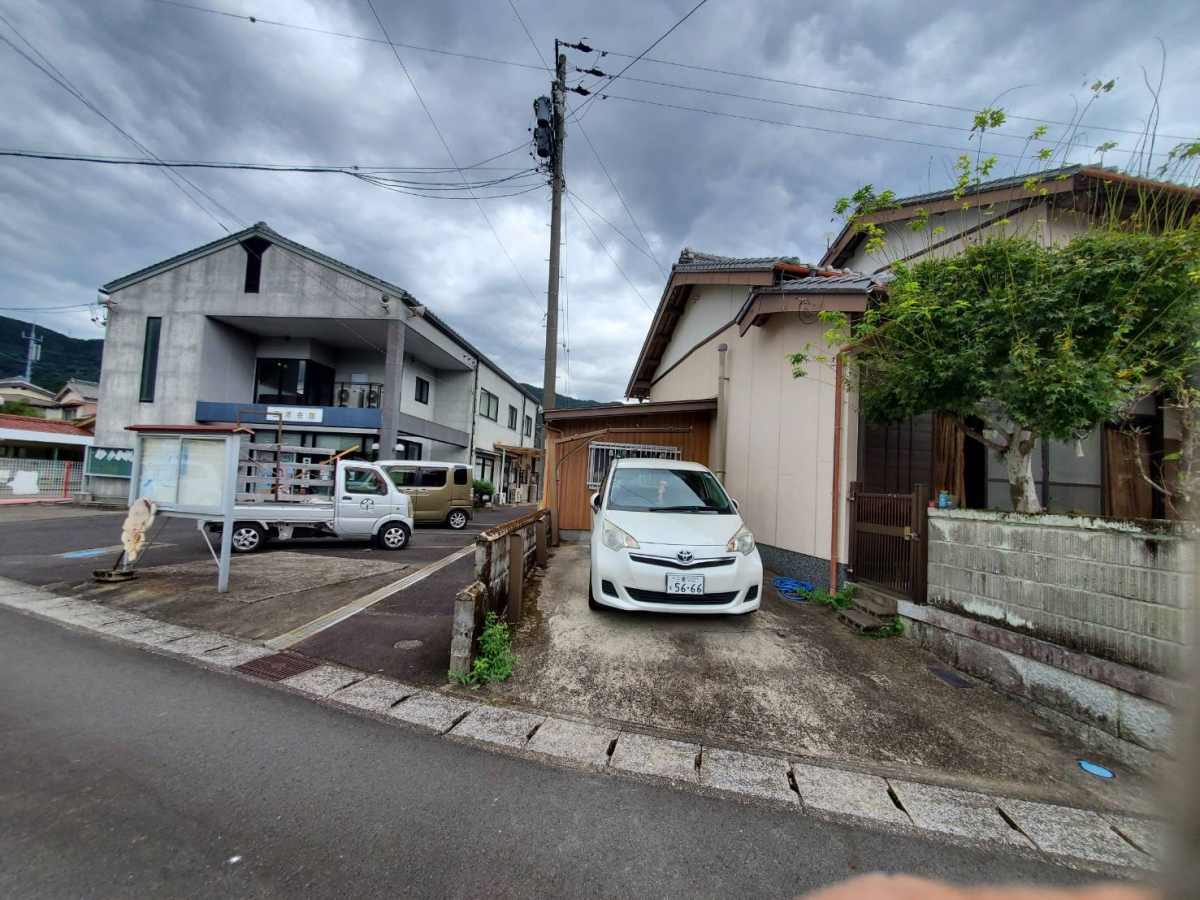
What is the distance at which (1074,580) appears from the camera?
349 centimetres

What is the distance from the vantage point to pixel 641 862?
A: 218 cm

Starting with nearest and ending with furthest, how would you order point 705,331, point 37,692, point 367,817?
point 367,817 < point 37,692 < point 705,331

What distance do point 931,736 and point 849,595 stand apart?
2.55 meters

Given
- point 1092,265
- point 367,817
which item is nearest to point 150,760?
point 367,817

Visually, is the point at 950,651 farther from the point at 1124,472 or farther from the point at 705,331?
the point at 705,331

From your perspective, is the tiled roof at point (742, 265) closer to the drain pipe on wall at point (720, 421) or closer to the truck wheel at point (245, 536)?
the drain pipe on wall at point (720, 421)

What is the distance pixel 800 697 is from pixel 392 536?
831 cm

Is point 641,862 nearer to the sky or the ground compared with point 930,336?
nearer to the ground

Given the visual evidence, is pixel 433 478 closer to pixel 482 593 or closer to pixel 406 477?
pixel 406 477

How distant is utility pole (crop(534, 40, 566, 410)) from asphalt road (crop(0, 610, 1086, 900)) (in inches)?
387

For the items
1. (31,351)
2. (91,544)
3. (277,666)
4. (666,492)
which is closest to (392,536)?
(91,544)

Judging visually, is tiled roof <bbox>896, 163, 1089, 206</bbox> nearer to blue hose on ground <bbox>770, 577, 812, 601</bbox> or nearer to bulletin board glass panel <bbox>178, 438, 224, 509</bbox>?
blue hose on ground <bbox>770, 577, 812, 601</bbox>

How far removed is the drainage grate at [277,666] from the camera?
3964mm

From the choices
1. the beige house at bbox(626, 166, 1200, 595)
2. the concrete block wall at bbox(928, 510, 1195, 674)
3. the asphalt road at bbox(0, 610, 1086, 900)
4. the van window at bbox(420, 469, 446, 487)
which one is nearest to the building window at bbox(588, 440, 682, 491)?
the beige house at bbox(626, 166, 1200, 595)
